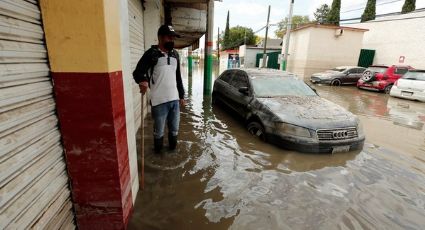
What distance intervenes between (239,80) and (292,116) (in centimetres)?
228

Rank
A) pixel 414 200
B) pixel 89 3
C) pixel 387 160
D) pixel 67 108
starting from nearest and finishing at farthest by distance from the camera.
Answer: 1. pixel 89 3
2. pixel 67 108
3. pixel 414 200
4. pixel 387 160

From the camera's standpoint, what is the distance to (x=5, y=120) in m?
1.33

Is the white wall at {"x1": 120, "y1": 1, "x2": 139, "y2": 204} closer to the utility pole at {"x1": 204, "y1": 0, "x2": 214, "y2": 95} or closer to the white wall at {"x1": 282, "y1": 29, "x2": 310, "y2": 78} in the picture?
the utility pole at {"x1": 204, "y1": 0, "x2": 214, "y2": 95}

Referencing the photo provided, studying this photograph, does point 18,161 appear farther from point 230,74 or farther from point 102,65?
point 230,74

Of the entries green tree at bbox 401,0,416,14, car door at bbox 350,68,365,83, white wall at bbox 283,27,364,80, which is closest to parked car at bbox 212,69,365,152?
car door at bbox 350,68,365,83

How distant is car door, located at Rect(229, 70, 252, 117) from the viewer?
5.40m

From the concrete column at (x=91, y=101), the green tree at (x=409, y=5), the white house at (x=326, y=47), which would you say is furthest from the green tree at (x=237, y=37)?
the concrete column at (x=91, y=101)

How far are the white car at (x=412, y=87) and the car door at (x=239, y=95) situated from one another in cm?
854

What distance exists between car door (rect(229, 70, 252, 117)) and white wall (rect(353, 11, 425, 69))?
17738 mm

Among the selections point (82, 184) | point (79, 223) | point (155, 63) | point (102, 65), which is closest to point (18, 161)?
point (82, 184)

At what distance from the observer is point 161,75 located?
11.0 ft

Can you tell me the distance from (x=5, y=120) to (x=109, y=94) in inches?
24.7

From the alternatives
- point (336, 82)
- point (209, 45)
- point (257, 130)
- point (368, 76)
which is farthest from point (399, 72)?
point (257, 130)

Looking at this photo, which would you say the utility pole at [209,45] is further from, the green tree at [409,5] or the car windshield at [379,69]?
the green tree at [409,5]
